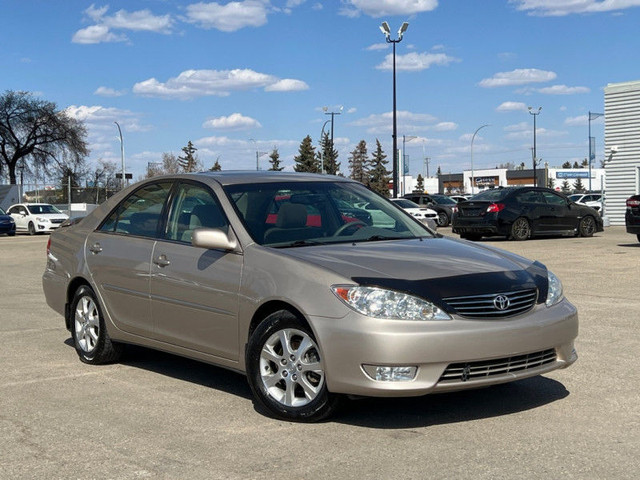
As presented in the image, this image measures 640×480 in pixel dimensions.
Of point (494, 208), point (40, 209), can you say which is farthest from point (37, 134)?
point (494, 208)

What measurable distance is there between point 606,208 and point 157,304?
3203 cm

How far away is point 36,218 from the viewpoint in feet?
131

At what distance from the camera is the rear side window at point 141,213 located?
22.1ft

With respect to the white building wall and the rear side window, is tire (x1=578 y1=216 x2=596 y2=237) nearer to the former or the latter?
the white building wall

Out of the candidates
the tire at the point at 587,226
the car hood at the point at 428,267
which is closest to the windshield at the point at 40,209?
the tire at the point at 587,226

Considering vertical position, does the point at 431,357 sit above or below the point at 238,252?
below

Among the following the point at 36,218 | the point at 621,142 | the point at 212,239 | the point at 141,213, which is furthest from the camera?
the point at 36,218

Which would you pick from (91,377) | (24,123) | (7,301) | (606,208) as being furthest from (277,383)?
(24,123)

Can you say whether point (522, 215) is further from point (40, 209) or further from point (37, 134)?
point (37, 134)

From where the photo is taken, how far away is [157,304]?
630 cm

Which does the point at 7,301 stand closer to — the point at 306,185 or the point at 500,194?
the point at 306,185

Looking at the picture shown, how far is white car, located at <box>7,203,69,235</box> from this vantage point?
130 ft

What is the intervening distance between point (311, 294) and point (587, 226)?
71.1ft

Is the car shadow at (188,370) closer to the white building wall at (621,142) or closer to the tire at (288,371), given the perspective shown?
the tire at (288,371)
